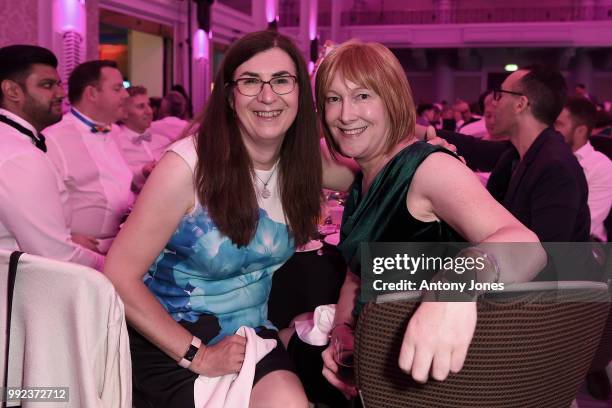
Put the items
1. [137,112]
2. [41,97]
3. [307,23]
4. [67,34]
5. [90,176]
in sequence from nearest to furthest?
[41,97] < [90,176] < [137,112] < [67,34] < [307,23]

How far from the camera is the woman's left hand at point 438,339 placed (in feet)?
2.96

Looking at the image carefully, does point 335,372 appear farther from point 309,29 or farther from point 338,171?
point 309,29

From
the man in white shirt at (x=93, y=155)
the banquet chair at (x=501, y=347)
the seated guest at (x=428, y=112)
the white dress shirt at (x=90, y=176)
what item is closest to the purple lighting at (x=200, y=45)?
the seated guest at (x=428, y=112)

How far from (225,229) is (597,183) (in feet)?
9.64

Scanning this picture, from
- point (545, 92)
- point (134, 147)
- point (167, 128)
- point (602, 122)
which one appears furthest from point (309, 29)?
point (545, 92)

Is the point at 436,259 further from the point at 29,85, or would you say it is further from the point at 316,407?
the point at 29,85

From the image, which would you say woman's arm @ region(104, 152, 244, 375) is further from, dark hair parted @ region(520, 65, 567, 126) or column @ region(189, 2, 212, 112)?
column @ region(189, 2, 212, 112)

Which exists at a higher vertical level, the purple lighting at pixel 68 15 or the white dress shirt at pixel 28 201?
the purple lighting at pixel 68 15

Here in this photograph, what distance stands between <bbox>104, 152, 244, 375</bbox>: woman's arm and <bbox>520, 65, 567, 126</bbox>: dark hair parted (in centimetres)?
198

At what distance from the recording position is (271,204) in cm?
178

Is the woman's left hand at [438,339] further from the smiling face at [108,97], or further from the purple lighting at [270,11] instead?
the purple lighting at [270,11]

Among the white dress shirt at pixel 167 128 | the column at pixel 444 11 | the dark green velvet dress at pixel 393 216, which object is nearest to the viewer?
the dark green velvet dress at pixel 393 216

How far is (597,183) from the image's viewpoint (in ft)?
12.3

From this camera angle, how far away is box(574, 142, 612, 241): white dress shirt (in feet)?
12.3
